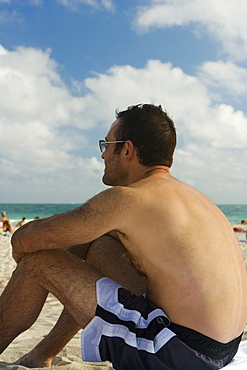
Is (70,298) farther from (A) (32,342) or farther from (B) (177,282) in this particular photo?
(A) (32,342)

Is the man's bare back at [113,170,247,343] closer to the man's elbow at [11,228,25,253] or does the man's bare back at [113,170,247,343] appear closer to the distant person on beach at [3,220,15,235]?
the man's elbow at [11,228,25,253]

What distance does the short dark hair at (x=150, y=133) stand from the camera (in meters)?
2.59

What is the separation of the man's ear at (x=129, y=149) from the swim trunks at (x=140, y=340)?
2.55 ft

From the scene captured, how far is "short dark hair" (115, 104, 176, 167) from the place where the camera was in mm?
2592

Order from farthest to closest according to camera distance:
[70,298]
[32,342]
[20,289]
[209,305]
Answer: [32,342]
[20,289]
[70,298]
[209,305]

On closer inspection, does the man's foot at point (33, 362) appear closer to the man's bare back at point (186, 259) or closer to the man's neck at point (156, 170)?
the man's bare back at point (186, 259)

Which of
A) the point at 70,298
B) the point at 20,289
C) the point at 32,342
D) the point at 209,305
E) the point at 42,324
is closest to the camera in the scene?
the point at 209,305

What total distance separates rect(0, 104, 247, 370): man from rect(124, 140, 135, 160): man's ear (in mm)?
107

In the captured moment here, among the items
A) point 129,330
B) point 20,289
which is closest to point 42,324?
point 20,289

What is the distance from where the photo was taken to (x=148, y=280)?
89.8 inches

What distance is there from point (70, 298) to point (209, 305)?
0.76 meters

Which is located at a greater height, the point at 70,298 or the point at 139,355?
the point at 70,298

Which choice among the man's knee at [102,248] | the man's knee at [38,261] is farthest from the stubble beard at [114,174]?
the man's knee at [38,261]

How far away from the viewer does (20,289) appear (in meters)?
2.52
